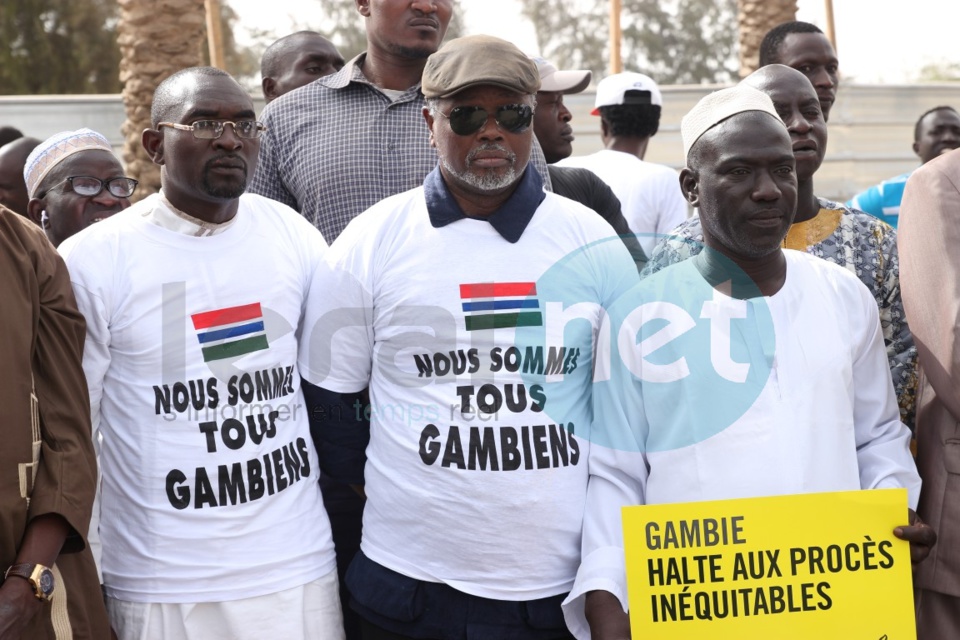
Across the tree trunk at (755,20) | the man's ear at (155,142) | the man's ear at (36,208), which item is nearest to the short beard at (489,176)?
the man's ear at (155,142)

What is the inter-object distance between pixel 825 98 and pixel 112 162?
2811mm

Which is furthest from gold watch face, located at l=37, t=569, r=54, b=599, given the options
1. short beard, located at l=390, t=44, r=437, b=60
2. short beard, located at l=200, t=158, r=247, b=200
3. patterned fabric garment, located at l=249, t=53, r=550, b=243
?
short beard, located at l=390, t=44, r=437, b=60

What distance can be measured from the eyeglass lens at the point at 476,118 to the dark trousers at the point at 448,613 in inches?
49.3

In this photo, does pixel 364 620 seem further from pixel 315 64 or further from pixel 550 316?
pixel 315 64

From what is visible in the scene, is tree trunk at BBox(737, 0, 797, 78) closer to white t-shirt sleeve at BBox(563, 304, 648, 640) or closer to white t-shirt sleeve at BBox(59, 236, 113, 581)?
white t-shirt sleeve at BBox(563, 304, 648, 640)

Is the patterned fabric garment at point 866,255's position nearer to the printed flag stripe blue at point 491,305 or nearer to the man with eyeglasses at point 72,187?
the printed flag stripe blue at point 491,305

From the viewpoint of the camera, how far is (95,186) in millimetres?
4145

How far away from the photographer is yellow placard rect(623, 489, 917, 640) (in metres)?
2.87

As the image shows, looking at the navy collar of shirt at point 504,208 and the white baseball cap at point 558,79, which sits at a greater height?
the white baseball cap at point 558,79

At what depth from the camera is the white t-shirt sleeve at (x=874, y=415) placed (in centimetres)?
309

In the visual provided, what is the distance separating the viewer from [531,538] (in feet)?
9.96

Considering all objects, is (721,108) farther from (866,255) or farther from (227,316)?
(227,316)

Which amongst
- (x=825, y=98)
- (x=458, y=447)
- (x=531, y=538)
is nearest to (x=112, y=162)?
(x=458, y=447)

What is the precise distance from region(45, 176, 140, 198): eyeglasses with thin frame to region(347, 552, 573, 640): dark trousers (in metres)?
1.88
